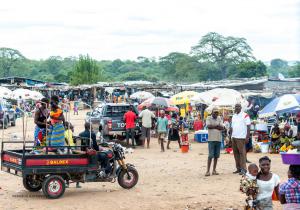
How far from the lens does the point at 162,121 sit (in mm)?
21766

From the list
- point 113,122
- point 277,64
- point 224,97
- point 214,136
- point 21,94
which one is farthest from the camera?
point 277,64

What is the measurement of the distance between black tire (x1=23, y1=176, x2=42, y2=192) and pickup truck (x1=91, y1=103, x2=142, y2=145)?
32.0ft

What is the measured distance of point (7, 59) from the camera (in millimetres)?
114000

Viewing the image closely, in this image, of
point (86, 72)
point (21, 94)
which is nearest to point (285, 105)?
point (21, 94)

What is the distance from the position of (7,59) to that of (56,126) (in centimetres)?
10544

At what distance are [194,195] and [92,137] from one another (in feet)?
8.07

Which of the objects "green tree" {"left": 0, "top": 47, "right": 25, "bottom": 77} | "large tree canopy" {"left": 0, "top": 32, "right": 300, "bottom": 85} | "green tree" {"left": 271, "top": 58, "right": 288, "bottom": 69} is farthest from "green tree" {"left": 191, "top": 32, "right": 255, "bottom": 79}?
"green tree" {"left": 271, "top": 58, "right": 288, "bottom": 69}

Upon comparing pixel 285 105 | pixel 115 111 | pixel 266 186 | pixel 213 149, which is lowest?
pixel 213 149

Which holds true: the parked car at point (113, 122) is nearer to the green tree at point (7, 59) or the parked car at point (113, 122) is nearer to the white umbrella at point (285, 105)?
the white umbrella at point (285, 105)

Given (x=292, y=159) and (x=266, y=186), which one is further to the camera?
(x=266, y=186)

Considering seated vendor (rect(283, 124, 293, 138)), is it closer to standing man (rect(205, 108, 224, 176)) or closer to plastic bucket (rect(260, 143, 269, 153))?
plastic bucket (rect(260, 143, 269, 153))

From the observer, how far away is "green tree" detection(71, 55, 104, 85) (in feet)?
262

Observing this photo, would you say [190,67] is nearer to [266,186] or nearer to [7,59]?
[7,59]

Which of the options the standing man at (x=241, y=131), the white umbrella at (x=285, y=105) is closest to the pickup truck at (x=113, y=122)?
the white umbrella at (x=285, y=105)
